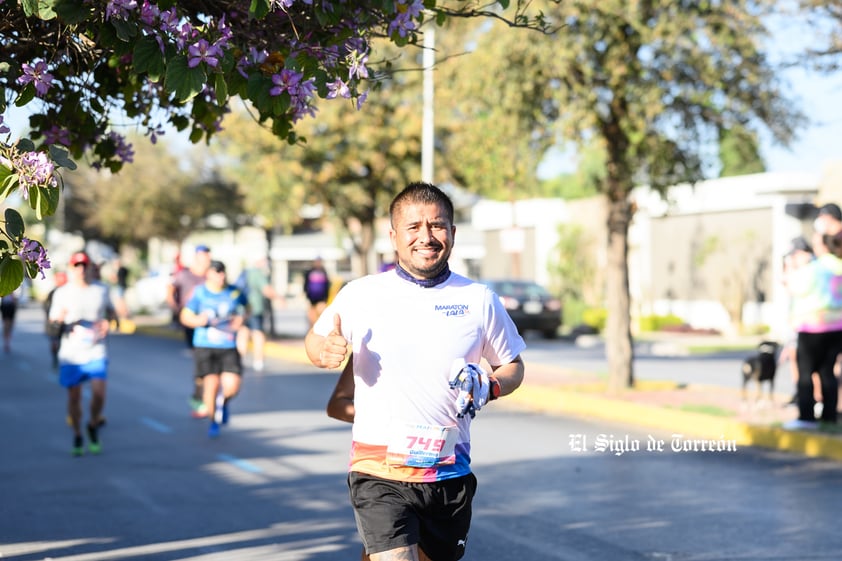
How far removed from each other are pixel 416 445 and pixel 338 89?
1.81m

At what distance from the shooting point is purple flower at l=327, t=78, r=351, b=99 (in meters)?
5.80

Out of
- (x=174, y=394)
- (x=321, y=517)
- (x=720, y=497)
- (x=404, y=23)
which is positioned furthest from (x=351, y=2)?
(x=174, y=394)

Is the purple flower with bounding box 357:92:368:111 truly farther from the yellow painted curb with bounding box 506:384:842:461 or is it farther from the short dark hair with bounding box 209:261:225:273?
the short dark hair with bounding box 209:261:225:273

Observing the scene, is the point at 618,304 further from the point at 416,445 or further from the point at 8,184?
the point at 8,184

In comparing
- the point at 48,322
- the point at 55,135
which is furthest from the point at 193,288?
the point at 55,135

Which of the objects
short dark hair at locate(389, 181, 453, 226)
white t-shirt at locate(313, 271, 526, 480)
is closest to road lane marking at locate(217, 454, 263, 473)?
white t-shirt at locate(313, 271, 526, 480)

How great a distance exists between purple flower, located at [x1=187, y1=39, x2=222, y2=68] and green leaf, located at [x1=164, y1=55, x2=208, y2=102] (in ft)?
0.09

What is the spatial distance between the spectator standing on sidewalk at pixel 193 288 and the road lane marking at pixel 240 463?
1600 millimetres

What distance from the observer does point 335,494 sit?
10.3 m

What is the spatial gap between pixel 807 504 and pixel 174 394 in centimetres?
1102

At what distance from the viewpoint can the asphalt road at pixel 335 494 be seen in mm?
8219

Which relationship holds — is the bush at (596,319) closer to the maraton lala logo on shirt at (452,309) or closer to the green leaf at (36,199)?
the maraton lala logo on shirt at (452,309)

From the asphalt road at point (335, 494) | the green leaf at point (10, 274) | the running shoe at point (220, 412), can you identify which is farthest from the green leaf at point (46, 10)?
the running shoe at point (220, 412)

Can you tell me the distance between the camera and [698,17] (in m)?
16.2
